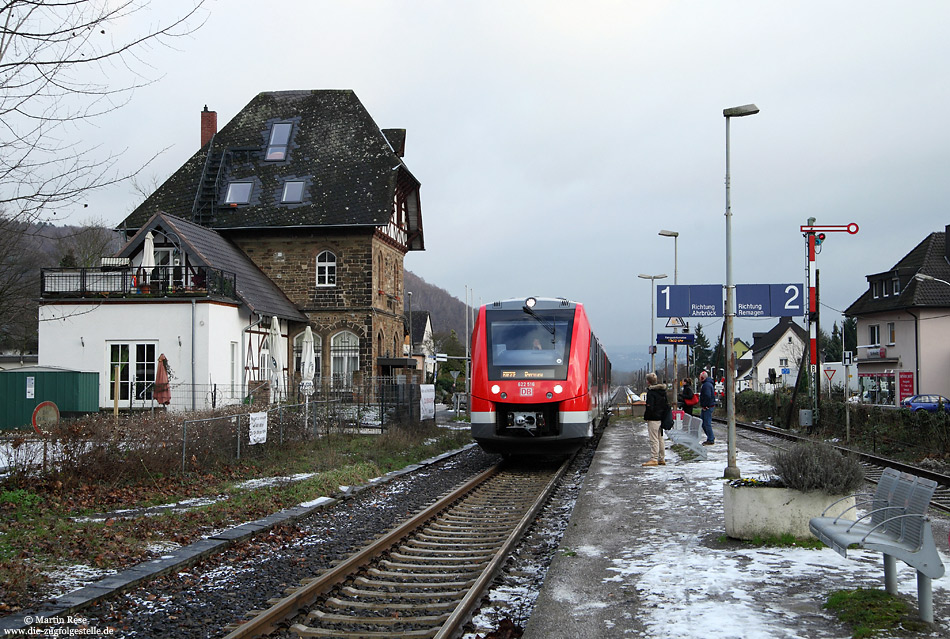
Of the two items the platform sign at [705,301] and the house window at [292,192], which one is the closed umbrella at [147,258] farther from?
the platform sign at [705,301]

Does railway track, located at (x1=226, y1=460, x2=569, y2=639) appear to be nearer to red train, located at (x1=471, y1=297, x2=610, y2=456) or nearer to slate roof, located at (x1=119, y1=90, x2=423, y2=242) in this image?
A: red train, located at (x1=471, y1=297, x2=610, y2=456)

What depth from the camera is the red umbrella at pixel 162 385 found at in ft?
70.3

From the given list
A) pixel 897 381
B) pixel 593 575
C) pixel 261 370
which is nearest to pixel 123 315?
pixel 261 370

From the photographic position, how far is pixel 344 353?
112 feet

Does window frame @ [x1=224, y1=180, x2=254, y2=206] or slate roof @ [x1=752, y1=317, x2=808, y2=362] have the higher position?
window frame @ [x1=224, y1=180, x2=254, y2=206]

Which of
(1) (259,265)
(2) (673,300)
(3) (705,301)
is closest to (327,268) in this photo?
(1) (259,265)

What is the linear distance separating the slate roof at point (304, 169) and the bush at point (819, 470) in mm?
25757

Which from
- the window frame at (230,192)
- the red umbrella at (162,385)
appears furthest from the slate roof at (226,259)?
the red umbrella at (162,385)

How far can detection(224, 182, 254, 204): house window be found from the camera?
114ft

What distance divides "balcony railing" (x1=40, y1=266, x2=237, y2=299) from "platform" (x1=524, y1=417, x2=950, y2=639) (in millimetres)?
17928

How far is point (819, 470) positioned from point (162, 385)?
17.3 m

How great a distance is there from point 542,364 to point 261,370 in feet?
54.1

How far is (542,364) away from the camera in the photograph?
15.5m

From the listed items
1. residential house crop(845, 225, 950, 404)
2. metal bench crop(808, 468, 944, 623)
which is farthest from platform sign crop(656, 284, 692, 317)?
residential house crop(845, 225, 950, 404)
